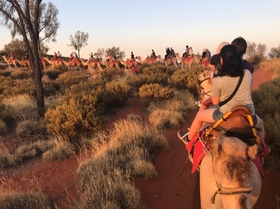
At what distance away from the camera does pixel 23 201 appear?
559 cm

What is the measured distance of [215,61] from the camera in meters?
6.12

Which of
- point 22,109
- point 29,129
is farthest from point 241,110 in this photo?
point 22,109

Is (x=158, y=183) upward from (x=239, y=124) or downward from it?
downward

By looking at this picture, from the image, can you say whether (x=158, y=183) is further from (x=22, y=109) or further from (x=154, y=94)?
(x=22, y=109)

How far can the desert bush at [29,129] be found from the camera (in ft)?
34.9

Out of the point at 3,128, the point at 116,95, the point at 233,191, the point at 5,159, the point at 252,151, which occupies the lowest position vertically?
the point at 5,159

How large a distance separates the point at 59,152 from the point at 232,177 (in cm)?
672

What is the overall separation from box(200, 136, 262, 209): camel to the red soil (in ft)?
8.02

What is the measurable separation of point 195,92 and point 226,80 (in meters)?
12.5

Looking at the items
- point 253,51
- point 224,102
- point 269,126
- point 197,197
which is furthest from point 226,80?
point 253,51

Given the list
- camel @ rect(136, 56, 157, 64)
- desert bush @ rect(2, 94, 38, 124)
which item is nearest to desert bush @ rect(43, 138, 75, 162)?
desert bush @ rect(2, 94, 38, 124)

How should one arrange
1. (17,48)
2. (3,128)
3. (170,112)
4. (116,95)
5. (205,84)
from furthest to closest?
1. (17,48)
2. (116,95)
3. (3,128)
4. (170,112)
5. (205,84)

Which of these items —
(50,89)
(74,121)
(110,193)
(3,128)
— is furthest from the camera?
(50,89)

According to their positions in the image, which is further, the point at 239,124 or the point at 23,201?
the point at 23,201
